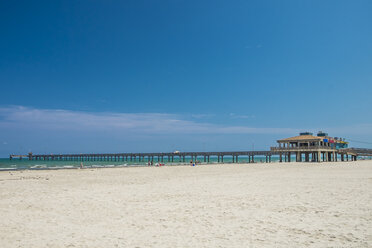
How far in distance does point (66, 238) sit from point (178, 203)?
406 centimetres

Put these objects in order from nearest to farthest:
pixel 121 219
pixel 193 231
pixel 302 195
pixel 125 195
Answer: pixel 193 231, pixel 121 219, pixel 302 195, pixel 125 195

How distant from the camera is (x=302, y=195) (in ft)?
32.1

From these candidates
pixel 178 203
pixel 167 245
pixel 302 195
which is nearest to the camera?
pixel 167 245

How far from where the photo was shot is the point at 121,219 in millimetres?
6852

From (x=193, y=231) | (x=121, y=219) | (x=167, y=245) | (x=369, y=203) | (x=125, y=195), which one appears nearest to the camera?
(x=167, y=245)

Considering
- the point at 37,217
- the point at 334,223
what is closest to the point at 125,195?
the point at 37,217

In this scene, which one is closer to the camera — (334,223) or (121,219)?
(334,223)

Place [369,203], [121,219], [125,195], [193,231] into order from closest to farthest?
[193,231]
[121,219]
[369,203]
[125,195]

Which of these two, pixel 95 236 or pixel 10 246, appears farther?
pixel 95 236

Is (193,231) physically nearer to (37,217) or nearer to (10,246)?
(10,246)

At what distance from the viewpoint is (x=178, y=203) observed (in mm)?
8820

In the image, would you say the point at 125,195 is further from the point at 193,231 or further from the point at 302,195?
the point at 302,195

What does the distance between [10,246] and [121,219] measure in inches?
98.2

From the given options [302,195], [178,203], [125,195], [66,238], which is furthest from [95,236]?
[302,195]
